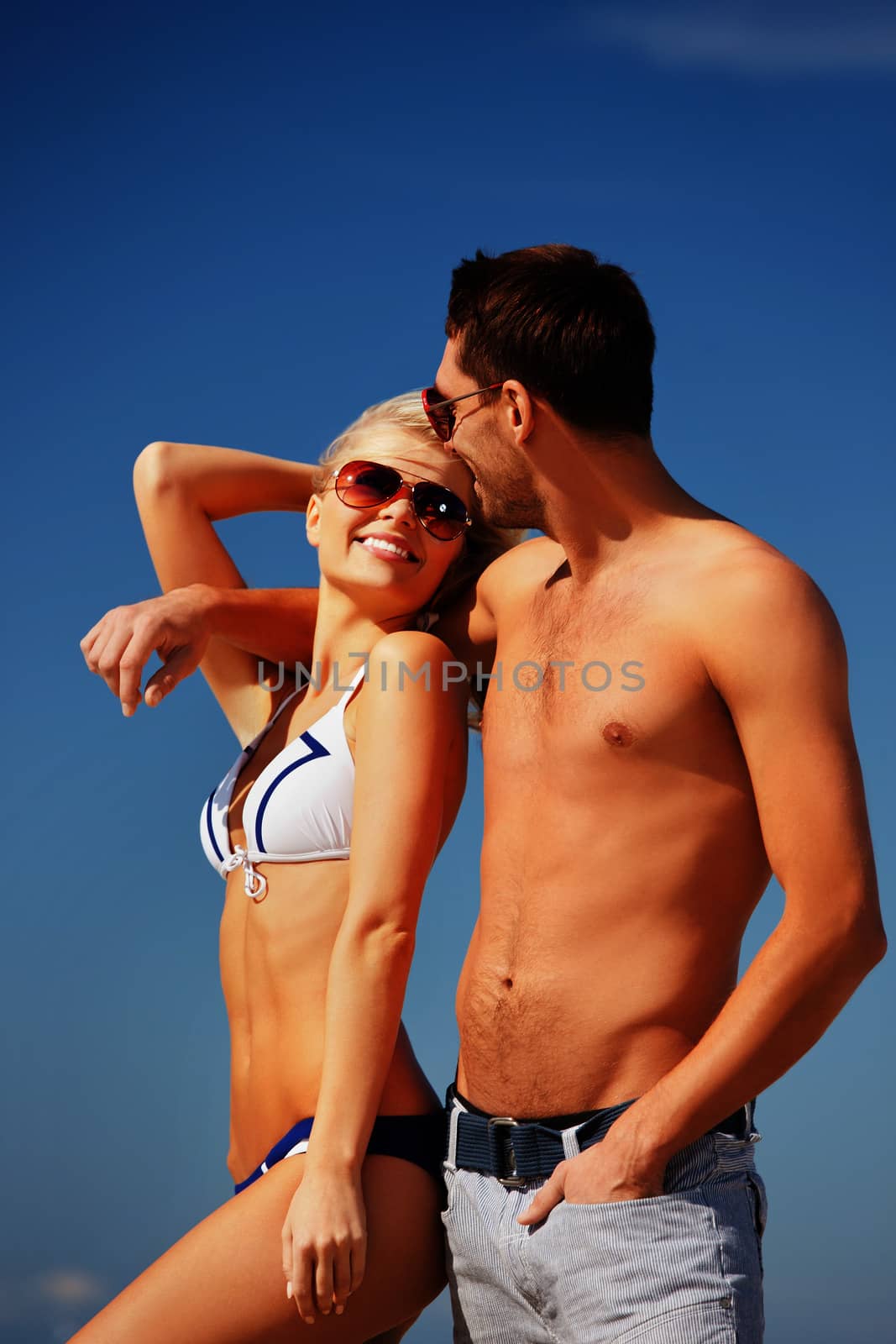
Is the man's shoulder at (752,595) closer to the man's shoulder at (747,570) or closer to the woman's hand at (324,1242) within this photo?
the man's shoulder at (747,570)

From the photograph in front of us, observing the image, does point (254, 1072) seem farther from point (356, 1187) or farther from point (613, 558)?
point (613, 558)

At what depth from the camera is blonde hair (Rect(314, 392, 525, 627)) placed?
14.5 ft

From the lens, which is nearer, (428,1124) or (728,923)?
(728,923)

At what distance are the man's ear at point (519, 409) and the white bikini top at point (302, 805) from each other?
35.2 inches

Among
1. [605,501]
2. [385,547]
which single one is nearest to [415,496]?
[385,547]

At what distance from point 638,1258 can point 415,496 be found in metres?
2.34

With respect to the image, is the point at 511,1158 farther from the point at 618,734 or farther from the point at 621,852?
the point at 618,734

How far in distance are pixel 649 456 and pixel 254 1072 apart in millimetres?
2116

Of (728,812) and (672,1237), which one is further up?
(728,812)

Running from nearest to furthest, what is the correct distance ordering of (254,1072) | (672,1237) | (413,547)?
(672,1237) < (254,1072) < (413,547)

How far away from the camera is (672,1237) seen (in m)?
3.07

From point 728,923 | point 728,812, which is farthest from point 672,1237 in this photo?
point 728,812

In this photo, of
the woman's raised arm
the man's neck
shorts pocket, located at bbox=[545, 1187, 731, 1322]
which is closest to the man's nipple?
the man's neck

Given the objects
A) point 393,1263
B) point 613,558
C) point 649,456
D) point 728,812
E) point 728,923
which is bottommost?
point 393,1263
